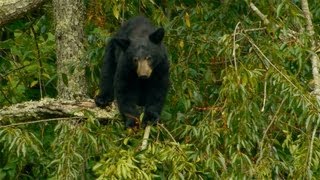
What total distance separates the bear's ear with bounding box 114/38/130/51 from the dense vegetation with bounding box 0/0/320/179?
0.45m

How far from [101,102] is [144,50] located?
58cm

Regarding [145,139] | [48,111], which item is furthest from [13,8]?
[145,139]

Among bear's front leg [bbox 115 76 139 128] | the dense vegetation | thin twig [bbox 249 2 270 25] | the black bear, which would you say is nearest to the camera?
the dense vegetation

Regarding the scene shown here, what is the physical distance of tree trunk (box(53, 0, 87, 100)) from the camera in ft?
19.2

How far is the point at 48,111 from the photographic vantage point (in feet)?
17.7

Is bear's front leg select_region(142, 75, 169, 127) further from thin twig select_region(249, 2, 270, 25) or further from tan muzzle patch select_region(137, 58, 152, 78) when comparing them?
thin twig select_region(249, 2, 270, 25)

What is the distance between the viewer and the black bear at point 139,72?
5320 millimetres

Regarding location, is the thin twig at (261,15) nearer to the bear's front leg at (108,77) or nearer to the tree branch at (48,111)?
the bear's front leg at (108,77)

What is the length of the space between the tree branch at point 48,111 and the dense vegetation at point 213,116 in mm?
102

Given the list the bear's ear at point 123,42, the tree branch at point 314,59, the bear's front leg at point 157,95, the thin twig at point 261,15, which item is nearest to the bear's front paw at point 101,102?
Result: the bear's front leg at point 157,95

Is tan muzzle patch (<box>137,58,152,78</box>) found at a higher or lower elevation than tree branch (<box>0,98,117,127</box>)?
higher

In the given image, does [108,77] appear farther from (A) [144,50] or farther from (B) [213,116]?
(B) [213,116]

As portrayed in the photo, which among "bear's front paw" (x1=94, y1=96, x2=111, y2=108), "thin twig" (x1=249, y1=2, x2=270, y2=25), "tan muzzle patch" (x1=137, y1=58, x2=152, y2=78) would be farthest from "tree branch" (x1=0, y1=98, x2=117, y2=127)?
"thin twig" (x1=249, y1=2, x2=270, y2=25)

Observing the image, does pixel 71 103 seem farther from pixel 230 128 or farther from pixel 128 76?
pixel 230 128
